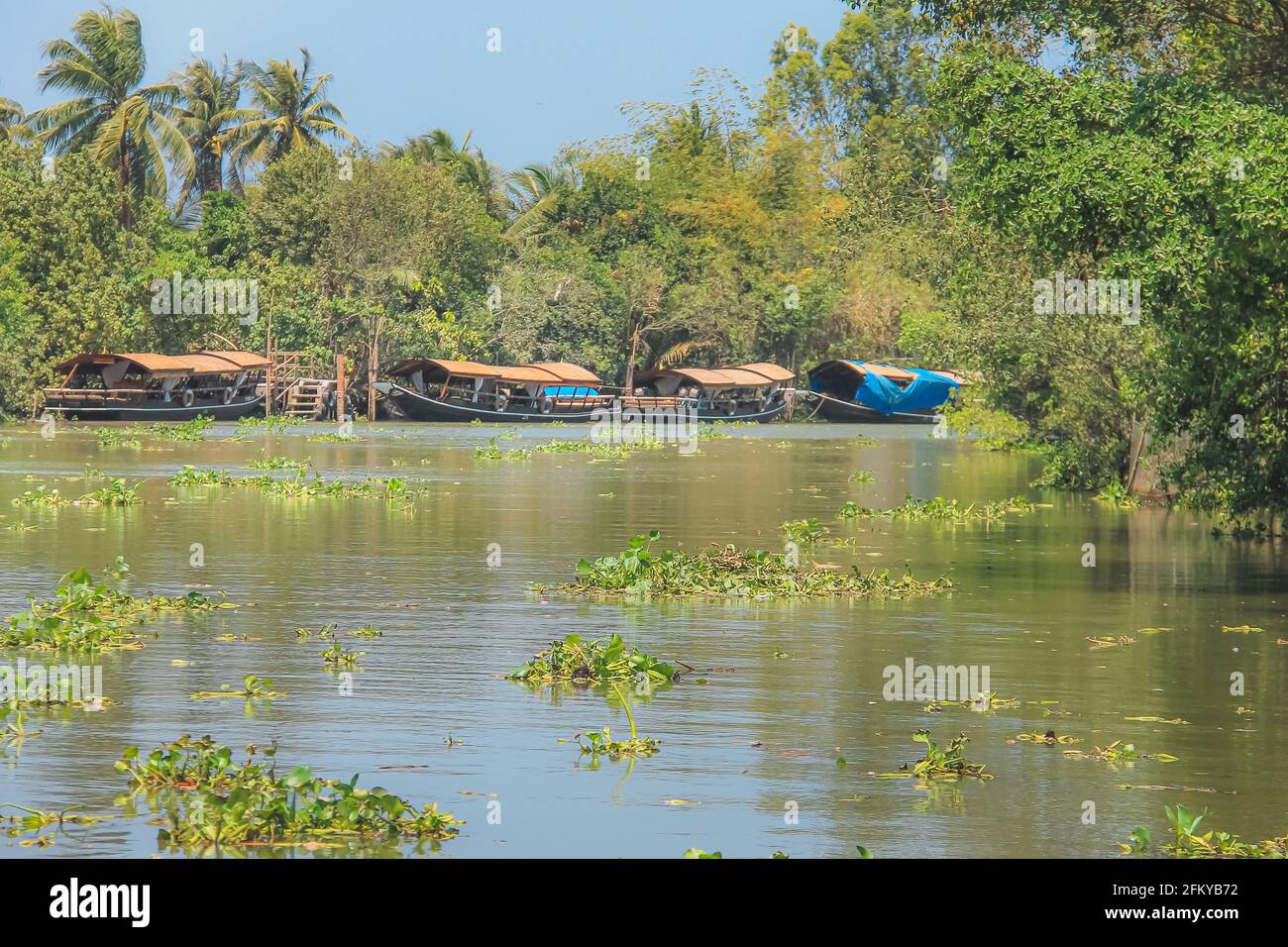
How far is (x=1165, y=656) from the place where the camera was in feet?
45.4

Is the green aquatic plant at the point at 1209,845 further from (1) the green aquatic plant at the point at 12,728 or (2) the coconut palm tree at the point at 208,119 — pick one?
(2) the coconut palm tree at the point at 208,119

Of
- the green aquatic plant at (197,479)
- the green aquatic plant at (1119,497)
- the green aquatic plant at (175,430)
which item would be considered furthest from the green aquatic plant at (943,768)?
the green aquatic plant at (175,430)

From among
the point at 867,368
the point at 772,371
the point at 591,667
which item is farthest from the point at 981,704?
the point at 772,371

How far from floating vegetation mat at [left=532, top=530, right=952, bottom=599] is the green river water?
546 mm

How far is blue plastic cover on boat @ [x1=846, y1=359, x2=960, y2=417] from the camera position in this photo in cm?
7644

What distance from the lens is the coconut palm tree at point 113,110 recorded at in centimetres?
6956

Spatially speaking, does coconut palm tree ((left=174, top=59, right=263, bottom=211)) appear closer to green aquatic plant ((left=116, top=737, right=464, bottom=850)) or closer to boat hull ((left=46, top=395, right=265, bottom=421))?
boat hull ((left=46, top=395, right=265, bottom=421))

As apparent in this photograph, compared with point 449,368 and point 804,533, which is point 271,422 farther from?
point 804,533

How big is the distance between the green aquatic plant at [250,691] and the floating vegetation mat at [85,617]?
203cm

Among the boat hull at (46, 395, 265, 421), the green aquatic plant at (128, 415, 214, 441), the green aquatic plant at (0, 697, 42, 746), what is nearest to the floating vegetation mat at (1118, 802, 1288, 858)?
the green aquatic plant at (0, 697, 42, 746)

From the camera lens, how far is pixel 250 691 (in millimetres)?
11594

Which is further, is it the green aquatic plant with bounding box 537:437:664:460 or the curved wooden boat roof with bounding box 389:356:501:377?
the curved wooden boat roof with bounding box 389:356:501:377
